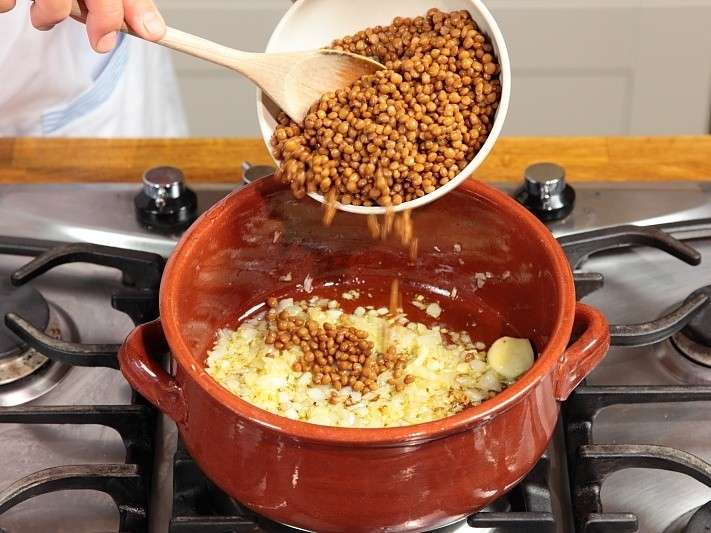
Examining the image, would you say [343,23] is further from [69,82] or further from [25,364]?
[69,82]

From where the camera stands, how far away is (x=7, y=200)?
1183 millimetres

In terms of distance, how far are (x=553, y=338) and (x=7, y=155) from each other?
76cm

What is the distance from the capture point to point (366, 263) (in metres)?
1.11

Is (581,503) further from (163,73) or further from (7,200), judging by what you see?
(163,73)

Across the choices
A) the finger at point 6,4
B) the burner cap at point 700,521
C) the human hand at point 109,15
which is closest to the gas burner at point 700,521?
the burner cap at point 700,521

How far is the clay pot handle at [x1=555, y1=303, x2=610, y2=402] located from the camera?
0.82 metres

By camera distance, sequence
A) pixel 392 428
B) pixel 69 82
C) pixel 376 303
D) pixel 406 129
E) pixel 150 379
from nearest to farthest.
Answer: pixel 392 428 → pixel 150 379 → pixel 406 129 → pixel 376 303 → pixel 69 82

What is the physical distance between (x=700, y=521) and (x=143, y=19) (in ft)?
1.98

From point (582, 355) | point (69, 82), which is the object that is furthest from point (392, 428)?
point (69, 82)

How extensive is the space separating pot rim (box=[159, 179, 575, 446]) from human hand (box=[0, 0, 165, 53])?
18cm

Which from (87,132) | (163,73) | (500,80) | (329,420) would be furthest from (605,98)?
(329,420)

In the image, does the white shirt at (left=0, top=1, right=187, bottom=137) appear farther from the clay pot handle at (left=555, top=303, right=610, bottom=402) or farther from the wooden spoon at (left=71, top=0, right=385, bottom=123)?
the clay pot handle at (left=555, top=303, right=610, bottom=402)

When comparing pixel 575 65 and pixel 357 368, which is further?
pixel 575 65

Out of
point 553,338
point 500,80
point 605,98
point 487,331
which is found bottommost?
point 605,98
